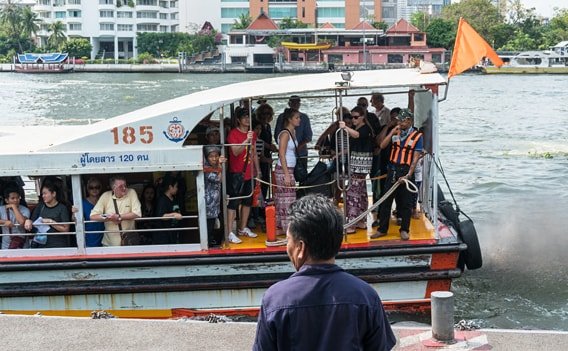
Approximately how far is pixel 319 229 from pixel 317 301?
0.30m

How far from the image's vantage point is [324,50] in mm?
103312

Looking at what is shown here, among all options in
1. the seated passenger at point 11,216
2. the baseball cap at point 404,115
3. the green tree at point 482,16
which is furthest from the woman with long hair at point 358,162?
the green tree at point 482,16

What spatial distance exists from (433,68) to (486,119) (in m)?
31.9

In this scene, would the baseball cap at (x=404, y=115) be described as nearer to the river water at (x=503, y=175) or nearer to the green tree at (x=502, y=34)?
the river water at (x=503, y=175)

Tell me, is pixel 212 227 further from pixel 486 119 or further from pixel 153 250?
pixel 486 119

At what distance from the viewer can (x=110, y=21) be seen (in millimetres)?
120938

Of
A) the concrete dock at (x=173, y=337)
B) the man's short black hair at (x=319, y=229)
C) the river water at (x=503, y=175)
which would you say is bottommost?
the river water at (x=503, y=175)

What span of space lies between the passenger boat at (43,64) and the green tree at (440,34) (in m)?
46.5

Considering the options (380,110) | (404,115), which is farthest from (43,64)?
(404,115)

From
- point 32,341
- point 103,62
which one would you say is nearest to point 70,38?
point 103,62

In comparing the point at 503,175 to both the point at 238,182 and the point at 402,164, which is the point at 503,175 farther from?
the point at 238,182

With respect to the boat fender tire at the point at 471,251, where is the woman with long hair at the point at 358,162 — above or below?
above

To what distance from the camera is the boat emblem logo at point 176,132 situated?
852 centimetres

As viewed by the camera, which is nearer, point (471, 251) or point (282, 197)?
point (471, 251)
